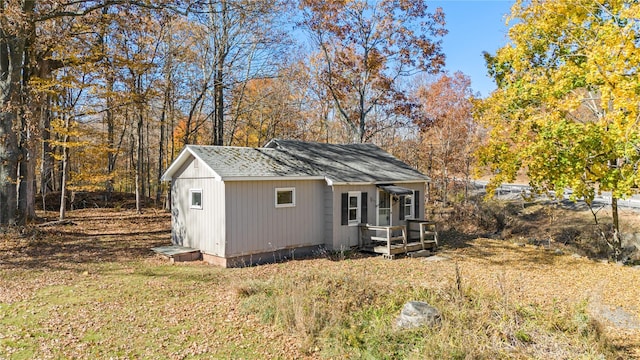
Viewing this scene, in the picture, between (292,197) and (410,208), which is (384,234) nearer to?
(410,208)

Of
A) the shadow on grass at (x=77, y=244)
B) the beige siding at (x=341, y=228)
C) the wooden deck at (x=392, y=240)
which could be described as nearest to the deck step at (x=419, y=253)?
the wooden deck at (x=392, y=240)

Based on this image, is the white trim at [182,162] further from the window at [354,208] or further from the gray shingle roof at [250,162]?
the window at [354,208]

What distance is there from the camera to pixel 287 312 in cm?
750

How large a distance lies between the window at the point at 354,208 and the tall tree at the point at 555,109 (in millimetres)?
4794

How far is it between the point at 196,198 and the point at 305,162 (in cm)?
416

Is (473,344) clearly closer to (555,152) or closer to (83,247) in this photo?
(555,152)

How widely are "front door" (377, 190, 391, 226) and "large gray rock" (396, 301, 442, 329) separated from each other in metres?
9.21

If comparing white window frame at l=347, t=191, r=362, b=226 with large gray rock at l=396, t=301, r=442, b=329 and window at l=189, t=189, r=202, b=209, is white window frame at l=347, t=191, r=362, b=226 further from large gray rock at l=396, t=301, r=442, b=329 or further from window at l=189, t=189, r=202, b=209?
large gray rock at l=396, t=301, r=442, b=329

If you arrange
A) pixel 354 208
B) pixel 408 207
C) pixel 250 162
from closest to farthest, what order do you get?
1. pixel 250 162
2. pixel 354 208
3. pixel 408 207

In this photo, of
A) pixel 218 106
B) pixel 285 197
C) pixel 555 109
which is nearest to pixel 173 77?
pixel 218 106

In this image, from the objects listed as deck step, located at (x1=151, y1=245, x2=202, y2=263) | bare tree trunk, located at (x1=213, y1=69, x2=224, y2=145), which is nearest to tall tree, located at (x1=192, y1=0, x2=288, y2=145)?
bare tree trunk, located at (x1=213, y1=69, x2=224, y2=145)

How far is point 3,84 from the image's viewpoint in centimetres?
1425

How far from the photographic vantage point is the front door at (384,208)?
642 inches

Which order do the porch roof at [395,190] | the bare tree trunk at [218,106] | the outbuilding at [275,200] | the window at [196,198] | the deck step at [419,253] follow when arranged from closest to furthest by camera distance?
the outbuilding at [275,200] → the window at [196,198] → the deck step at [419,253] → the porch roof at [395,190] → the bare tree trunk at [218,106]
